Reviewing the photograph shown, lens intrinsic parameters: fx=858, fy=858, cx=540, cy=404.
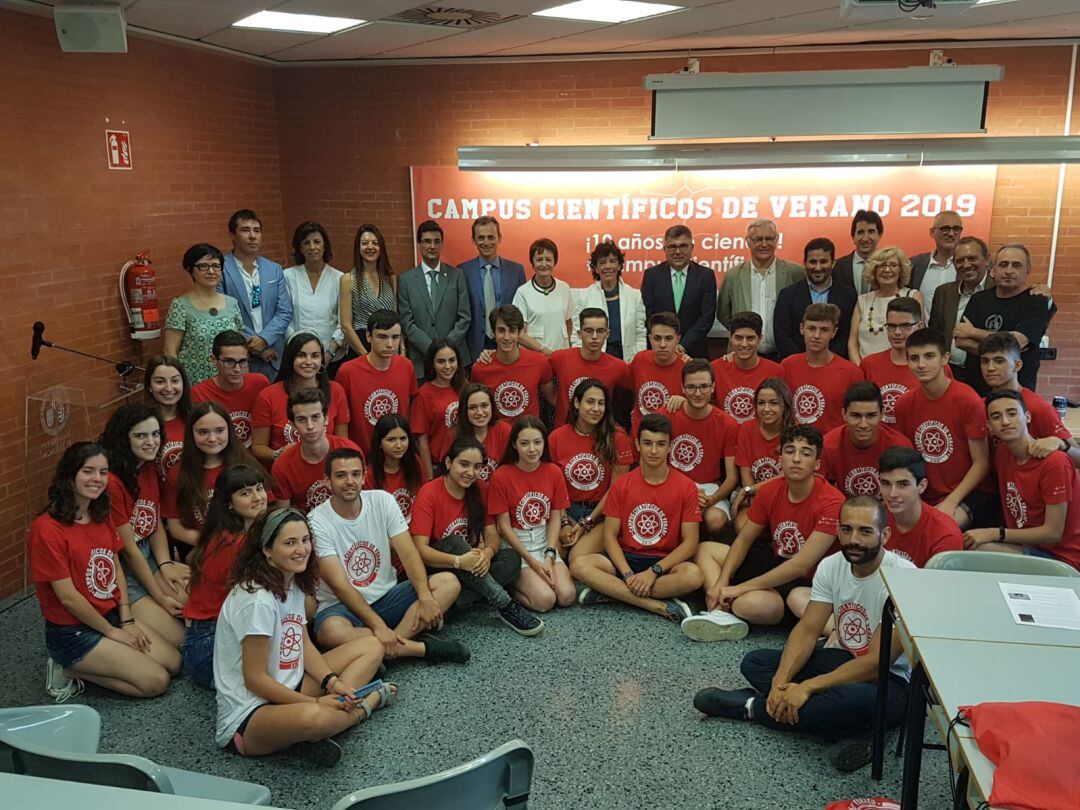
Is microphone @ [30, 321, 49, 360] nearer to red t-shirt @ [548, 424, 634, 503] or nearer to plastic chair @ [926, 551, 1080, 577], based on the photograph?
red t-shirt @ [548, 424, 634, 503]

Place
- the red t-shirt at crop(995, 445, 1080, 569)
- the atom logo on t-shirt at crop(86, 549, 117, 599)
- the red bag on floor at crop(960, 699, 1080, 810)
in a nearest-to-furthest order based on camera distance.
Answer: the red bag on floor at crop(960, 699, 1080, 810)
the atom logo on t-shirt at crop(86, 549, 117, 599)
the red t-shirt at crop(995, 445, 1080, 569)

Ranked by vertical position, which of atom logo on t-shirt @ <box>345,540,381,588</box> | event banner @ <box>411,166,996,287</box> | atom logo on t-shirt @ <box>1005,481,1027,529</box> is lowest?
atom logo on t-shirt @ <box>345,540,381,588</box>

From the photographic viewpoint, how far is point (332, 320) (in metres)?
6.25

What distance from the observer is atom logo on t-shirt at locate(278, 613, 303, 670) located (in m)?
3.36

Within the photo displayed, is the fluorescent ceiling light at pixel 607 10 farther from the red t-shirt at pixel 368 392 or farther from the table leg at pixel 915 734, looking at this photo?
the table leg at pixel 915 734

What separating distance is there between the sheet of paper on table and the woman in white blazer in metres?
3.42

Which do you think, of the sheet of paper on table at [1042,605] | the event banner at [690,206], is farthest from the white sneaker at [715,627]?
the event banner at [690,206]

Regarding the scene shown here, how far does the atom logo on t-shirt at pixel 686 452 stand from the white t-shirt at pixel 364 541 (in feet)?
5.69

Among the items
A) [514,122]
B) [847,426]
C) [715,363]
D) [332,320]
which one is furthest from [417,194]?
[847,426]

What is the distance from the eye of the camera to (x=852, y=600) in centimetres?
349

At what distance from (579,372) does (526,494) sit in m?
1.08

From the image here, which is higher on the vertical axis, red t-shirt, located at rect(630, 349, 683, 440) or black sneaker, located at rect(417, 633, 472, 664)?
red t-shirt, located at rect(630, 349, 683, 440)

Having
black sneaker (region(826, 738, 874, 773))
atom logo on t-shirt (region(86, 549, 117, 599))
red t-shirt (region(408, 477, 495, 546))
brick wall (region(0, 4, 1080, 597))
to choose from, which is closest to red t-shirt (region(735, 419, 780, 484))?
red t-shirt (region(408, 477, 495, 546))

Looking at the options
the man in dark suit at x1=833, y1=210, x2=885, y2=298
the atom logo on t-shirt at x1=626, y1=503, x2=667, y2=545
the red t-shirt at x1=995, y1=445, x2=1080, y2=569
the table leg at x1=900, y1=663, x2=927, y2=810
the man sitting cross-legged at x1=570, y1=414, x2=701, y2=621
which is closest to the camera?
the table leg at x1=900, y1=663, x2=927, y2=810
